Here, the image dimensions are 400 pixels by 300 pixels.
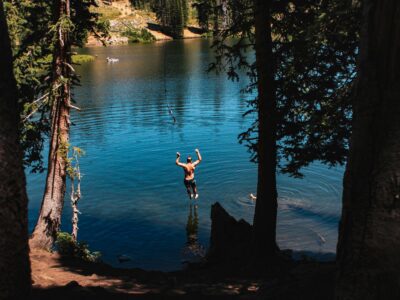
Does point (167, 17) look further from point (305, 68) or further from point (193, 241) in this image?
point (193, 241)

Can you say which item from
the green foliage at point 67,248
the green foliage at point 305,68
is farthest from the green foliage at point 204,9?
the green foliage at point 67,248

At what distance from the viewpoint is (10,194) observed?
4.19m

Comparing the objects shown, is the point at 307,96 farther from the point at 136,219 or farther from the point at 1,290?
the point at 136,219

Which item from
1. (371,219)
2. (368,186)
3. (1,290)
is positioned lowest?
(1,290)

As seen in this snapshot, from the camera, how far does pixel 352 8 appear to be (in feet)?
22.0

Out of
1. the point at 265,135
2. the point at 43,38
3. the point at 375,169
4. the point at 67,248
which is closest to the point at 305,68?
the point at 265,135

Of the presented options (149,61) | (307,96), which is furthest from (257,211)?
(149,61)

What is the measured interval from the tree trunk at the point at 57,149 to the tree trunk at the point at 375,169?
380 inches

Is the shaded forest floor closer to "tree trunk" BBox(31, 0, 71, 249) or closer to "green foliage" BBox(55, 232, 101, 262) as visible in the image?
"green foliage" BBox(55, 232, 101, 262)

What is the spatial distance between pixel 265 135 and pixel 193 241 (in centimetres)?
826

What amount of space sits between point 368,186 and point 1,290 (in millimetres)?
3451

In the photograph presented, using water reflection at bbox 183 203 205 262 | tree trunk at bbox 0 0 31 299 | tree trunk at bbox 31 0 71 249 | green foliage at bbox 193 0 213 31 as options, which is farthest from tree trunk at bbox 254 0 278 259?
tree trunk at bbox 0 0 31 299

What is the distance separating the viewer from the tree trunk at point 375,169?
136 inches

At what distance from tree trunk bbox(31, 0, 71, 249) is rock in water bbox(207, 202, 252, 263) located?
4669 millimetres
